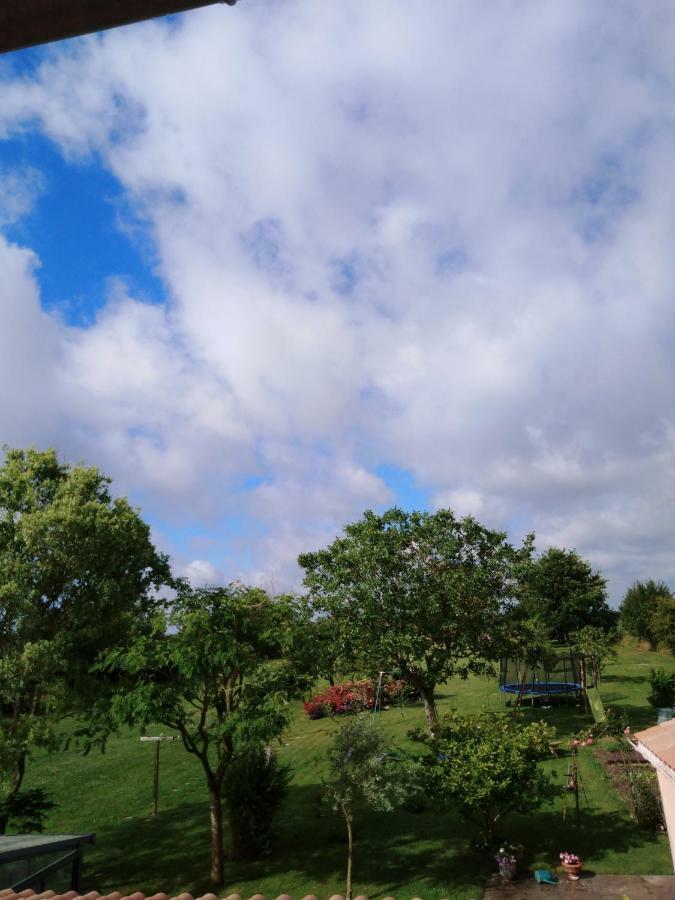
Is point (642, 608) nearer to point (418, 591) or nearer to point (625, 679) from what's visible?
point (625, 679)

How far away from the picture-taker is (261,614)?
52.6 feet

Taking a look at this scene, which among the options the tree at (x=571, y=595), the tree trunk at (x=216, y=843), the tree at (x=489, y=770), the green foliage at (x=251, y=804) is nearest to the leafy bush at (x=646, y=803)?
the tree at (x=489, y=770)

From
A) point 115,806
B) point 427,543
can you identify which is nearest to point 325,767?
point 115,806

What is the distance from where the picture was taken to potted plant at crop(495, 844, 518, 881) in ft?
43.1

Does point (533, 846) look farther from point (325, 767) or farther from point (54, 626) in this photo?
point (54, 626)

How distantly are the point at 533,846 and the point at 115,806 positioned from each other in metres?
15.1

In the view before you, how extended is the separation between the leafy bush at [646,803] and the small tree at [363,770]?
6.14m

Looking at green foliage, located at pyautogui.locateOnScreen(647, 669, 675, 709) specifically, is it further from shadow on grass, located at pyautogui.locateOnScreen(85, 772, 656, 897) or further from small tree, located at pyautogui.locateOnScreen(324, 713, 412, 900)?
small tree, located at pyautogui.locateOnScreen(324, 713, 412, 900)

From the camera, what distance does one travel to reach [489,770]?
531 inches

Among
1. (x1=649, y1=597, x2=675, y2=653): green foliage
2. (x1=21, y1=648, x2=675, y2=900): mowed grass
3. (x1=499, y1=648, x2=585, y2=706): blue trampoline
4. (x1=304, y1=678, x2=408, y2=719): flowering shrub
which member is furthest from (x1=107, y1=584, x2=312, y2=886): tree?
(x1=649, y1=597, x2=675, y2=653): green foliage

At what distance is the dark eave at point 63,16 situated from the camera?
5.58 feet

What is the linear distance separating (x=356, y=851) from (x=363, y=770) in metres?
3.97

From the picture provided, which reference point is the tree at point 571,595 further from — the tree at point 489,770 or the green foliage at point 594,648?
the tree at point 489,770

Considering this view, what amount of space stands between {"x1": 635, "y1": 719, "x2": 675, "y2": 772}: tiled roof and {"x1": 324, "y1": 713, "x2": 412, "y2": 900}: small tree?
5.35 m
